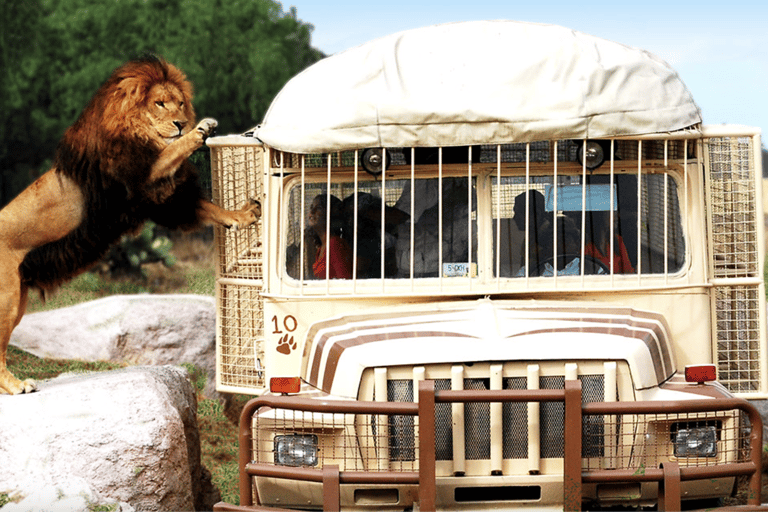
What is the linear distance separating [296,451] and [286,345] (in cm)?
94

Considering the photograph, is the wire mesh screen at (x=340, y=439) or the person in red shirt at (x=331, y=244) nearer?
the wire mesh screen at (x=340, y=439)

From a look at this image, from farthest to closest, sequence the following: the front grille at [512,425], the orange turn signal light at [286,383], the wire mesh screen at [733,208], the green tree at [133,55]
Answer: the green tree at [133,55]
the wire mesh screen at [733,208]
the orange turn signal light at [286,383]
the front grille at [512,425]

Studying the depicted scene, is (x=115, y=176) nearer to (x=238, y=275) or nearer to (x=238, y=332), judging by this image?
(x=238, y=275)

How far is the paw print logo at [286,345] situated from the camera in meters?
5.48

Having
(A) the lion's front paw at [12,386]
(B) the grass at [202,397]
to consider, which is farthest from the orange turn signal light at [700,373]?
(A) the lion's front paw at [12,386]

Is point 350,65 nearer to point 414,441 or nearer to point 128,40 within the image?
point 414,441

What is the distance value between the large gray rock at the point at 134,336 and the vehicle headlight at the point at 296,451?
18.7ft

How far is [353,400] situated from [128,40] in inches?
814

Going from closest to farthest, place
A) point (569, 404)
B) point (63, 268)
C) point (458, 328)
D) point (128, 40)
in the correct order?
point (569, 404), point (458, 328), point (63, 268), point (128, 40)

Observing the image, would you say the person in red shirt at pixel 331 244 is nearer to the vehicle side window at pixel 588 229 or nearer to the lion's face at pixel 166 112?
the vehicle side window at pixel 588 229

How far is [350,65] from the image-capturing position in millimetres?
5477

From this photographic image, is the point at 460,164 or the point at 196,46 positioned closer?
the point at 460,164

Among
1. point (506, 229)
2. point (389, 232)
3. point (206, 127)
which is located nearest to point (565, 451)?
point (506, 229)

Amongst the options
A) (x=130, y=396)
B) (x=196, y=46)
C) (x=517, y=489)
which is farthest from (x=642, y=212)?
(x=196, y=46)
